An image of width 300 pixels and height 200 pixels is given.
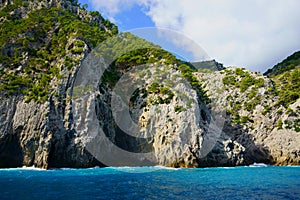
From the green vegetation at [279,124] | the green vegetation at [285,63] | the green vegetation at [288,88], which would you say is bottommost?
the green vegetation at [279,124]

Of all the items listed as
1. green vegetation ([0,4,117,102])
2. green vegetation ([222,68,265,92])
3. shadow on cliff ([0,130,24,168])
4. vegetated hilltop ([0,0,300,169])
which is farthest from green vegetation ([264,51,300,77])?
shadow on cliff ([0,130,24,168])

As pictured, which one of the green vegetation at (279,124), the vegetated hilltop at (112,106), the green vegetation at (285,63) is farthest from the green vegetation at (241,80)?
the green vegetation at (285,63)

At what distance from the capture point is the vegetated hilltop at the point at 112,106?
3781 centimetres

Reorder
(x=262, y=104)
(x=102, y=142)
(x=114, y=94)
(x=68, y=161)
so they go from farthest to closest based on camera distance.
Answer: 1. (x=262, y=104)
2. (x=114, y=94)
3. (x=102, y=142)
4. (x=68, y=161)

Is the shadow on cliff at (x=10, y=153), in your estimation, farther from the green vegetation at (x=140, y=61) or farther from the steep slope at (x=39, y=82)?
the green vegetation at (x=140, y=61)

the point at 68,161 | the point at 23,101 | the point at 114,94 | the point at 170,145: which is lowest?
the point at 68,161

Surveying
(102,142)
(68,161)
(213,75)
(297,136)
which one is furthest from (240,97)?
(68,161)

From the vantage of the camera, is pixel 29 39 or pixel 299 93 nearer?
pixel 29 39

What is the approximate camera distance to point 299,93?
180ft

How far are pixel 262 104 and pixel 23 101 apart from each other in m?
43.5

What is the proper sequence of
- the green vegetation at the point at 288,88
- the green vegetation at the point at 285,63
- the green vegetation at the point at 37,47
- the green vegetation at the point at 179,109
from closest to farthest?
the green vegetation at the point at 37,47
the green vegetation at the point at 179,109
the green vegetation at the point at 288,88
the green vegetation at the point at 285,63

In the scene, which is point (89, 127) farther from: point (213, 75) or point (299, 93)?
point (299, 93)

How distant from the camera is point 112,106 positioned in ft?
148

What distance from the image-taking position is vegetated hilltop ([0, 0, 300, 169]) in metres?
37.8
